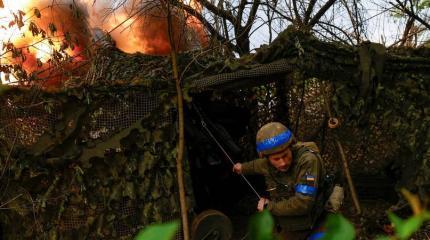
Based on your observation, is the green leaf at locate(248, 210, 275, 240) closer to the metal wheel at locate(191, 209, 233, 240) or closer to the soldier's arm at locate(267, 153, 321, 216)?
the soldier's arm at locate(267, 153, 321, 216)

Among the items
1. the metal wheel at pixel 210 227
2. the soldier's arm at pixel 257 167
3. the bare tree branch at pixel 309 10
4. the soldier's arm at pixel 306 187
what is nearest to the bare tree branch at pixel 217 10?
the bare tree branch at pixel 309 10

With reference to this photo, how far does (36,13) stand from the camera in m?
8.48

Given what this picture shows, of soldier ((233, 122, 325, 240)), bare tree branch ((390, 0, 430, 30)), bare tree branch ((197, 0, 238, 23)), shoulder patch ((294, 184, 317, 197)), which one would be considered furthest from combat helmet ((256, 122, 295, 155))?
bare tree branch ((390, 0, 430, 30))

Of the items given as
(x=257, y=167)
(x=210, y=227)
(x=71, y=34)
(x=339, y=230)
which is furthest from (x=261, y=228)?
(x=71, y=34)

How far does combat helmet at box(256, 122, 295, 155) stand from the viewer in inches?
173

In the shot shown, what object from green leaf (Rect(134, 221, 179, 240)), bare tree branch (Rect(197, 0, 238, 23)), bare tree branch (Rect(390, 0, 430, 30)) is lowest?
green leaf (Rect(134, 221, 179, 240))

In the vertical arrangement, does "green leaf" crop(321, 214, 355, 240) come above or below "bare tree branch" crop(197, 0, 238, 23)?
below

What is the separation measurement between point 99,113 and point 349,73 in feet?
10.2

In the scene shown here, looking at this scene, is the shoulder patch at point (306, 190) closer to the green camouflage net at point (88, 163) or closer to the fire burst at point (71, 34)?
the green camouflage net at point (88, 163)

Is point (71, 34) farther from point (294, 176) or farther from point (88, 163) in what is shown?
point (294, 176)

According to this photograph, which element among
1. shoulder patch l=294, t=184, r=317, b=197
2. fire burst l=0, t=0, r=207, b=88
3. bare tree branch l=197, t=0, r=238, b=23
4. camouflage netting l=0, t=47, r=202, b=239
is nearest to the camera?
shoulder patch l=294, t=184, r=317, b=197

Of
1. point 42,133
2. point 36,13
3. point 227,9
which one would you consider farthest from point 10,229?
point 227,9

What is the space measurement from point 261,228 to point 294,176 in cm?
368

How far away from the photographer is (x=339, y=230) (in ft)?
3.03
